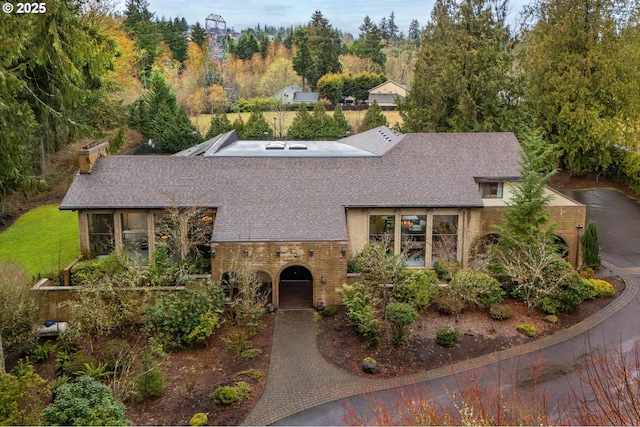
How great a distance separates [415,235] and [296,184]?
20.5ft

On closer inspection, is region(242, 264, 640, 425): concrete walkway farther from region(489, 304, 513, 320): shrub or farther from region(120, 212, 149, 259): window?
region(120, 212, 149, 259): window

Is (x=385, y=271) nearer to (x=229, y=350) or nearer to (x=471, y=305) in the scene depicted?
(x=471, y=305)

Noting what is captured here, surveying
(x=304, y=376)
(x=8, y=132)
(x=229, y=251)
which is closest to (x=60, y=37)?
(x=8, y=132)

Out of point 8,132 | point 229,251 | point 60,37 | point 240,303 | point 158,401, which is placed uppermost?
point 60,37

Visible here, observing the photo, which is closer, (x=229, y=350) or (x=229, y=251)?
(x=229, y=350)

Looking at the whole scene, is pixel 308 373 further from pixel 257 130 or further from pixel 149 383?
pixel 257 130

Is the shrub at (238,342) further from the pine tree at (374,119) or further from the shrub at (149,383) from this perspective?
the pine tree at (374,119)

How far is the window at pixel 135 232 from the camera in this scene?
25938 mm

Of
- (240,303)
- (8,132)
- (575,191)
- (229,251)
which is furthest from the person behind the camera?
(575,191)

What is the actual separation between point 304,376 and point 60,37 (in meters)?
13.2

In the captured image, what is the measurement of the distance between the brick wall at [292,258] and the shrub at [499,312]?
20.5 ft

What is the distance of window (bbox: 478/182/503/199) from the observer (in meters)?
28.1

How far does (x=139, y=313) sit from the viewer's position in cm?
2228

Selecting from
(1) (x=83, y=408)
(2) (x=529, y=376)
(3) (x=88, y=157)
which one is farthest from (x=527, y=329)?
(3) (x=88, y=157)
